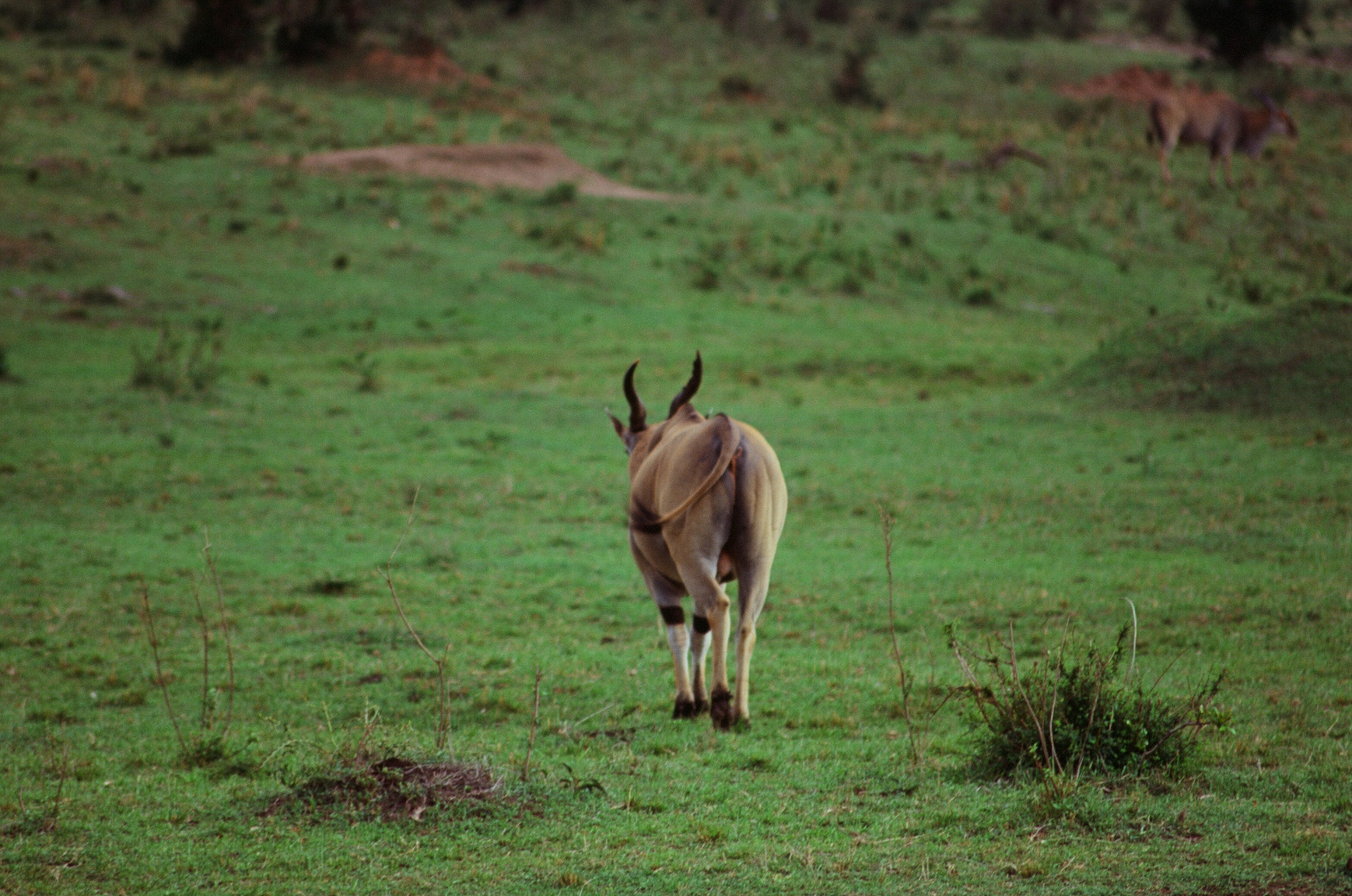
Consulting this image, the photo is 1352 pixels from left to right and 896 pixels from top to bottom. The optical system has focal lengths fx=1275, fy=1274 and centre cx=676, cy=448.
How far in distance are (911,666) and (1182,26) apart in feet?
200

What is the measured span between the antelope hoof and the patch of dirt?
1682mm

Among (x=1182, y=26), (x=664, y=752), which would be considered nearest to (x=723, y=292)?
(x=664, y=752)

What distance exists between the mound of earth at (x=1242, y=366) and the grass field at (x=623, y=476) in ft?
0.22

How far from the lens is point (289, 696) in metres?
8.66

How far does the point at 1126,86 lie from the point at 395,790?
45111mm

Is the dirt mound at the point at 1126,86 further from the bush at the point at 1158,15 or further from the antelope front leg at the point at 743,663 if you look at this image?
the antelope front leg at the point at 743,663

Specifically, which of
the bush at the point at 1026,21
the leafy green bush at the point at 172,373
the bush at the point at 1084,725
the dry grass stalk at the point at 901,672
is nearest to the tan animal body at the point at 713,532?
the dry grass stalk at the point at 901,672

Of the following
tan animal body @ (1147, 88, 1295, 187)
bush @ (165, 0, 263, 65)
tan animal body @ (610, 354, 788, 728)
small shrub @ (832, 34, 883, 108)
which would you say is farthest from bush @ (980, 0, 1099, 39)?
tan animal body @ (610, 354, 788, 728)

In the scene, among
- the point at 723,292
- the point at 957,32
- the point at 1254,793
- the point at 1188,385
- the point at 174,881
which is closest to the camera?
the point at 174,881

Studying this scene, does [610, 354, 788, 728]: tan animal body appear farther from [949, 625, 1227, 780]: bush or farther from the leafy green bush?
the leafy green bush

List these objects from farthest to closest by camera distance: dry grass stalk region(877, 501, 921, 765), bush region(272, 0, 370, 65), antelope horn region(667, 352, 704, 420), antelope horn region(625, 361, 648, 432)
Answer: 1. bush region(272, 0, 370, 65)
2. antelope horn region(625, 361, 648, 432)
3. antelope horn region(667, 352, 704, 420)
4. dry grass stalk region(877, 501, 921, 765)

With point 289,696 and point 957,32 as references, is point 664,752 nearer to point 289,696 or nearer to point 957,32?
point 289,696

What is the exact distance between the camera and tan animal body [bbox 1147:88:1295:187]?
3359 cm

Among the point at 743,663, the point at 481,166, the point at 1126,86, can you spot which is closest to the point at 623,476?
the point at 743,663
